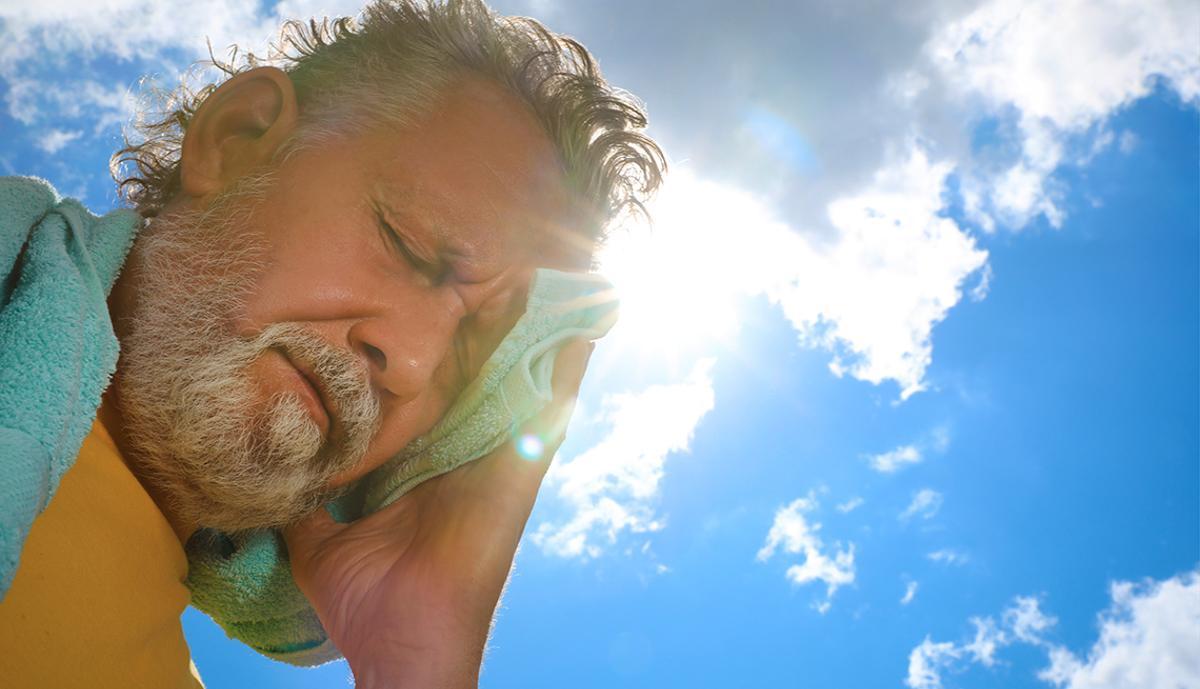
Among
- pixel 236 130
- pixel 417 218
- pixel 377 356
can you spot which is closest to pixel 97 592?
pixel 377 356

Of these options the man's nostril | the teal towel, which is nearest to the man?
the man's nostril

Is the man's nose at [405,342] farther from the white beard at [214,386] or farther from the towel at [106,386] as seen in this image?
the towel at [106,386]

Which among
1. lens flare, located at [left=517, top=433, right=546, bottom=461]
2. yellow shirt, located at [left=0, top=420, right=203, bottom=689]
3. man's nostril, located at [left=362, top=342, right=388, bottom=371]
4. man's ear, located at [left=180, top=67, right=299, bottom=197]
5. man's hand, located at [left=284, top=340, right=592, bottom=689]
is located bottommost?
yellow shirt, located at [left=0, top=420, right=203, bottom=689]

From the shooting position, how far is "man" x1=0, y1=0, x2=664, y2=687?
1.37m

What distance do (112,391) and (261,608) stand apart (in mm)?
686

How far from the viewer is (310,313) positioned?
153cm

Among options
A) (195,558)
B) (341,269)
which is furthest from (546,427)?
(195,558)

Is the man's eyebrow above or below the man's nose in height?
above

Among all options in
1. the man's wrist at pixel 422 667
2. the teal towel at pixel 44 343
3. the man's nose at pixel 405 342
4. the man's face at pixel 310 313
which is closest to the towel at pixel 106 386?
the teal towel at pixel 44 343

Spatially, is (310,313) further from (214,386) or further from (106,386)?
(106,386)

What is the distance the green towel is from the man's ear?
672mm

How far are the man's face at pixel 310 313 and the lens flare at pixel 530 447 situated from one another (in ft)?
0.79

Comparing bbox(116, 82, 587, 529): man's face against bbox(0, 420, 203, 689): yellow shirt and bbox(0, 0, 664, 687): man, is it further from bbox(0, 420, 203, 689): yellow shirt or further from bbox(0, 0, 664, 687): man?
bbox(0, 420, 203, 689): yellow shirt

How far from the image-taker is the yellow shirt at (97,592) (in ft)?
3.68
